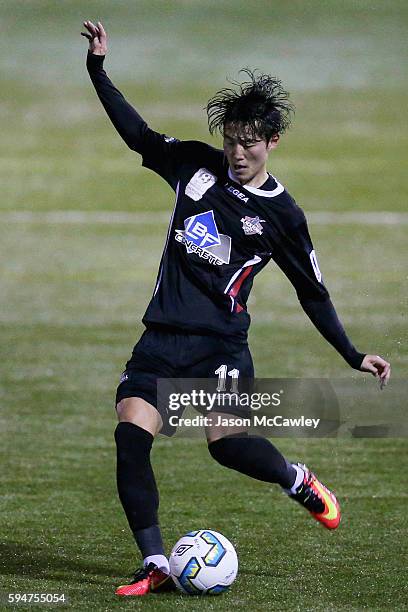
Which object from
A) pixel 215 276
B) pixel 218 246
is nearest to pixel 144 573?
pixel 215 276

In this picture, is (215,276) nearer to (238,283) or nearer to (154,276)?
(238,283)

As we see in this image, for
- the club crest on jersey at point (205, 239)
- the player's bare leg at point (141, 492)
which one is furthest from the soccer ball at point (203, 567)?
the club crest on jersey at point (205, 239)

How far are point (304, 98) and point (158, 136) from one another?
98.3 feet

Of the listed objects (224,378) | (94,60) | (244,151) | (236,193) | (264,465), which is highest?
(94,60)

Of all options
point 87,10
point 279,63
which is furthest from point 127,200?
point 87,10

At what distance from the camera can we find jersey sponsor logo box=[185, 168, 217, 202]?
6.68 m

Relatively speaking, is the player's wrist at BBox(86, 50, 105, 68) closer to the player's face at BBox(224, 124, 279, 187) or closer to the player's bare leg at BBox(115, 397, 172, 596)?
the player's face at BBox(224, 124, 279, 187)

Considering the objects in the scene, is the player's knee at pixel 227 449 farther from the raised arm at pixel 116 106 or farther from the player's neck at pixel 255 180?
the raised arm at pixel 116 106

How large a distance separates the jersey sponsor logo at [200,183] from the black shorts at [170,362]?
2.36 feet

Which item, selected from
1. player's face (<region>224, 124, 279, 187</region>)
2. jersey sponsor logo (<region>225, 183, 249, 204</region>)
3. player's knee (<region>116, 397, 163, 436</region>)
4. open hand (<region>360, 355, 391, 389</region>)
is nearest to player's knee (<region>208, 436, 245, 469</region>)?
player's knee (<region>116, 397, 163, 436</region>)

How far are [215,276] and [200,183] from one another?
0.50 metres

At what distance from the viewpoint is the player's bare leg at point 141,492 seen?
20.6 ft

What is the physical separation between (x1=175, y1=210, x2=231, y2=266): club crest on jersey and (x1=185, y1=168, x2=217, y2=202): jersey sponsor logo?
0.11 m

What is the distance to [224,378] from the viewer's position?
6.59 m
